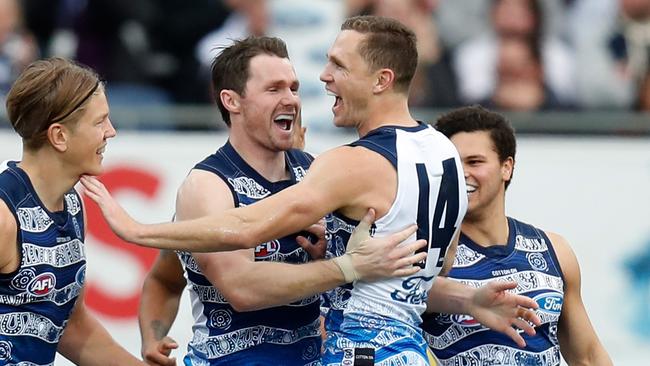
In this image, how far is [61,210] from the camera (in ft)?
18.7

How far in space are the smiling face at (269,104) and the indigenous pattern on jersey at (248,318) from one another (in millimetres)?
147

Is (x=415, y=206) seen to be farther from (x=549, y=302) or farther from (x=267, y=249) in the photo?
(x=549, y=302)

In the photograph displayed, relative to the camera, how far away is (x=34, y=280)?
5.48 m

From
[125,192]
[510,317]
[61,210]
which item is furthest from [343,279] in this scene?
[125,192]

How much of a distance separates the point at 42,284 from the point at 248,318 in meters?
0.98

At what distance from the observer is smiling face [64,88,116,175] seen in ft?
18.3

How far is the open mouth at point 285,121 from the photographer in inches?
245

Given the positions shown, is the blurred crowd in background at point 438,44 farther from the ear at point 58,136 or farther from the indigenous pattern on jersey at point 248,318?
the ear at point 58,136

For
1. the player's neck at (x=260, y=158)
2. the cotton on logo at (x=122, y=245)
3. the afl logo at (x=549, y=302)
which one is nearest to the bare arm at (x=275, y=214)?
the player's neck at (x=260, y=158)

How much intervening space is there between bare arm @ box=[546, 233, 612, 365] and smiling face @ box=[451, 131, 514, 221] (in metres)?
0.40

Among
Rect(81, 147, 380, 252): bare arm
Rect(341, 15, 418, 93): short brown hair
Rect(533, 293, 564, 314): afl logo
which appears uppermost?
Rect(341, 15, 418, 93): short brown hair

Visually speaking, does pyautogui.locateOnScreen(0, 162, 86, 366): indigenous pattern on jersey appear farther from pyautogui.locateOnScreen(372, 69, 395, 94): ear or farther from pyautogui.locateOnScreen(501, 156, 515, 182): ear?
pyautogui.locateOnScreen(501, 156, 515, 182): ear

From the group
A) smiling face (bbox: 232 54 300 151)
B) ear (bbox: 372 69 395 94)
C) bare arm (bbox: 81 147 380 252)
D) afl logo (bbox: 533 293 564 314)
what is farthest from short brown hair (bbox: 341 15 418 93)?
afl logo (bbox: 533 293 564 314)

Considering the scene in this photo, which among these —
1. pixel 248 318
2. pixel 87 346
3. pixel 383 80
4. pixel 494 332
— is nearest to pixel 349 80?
pixel 383 80
